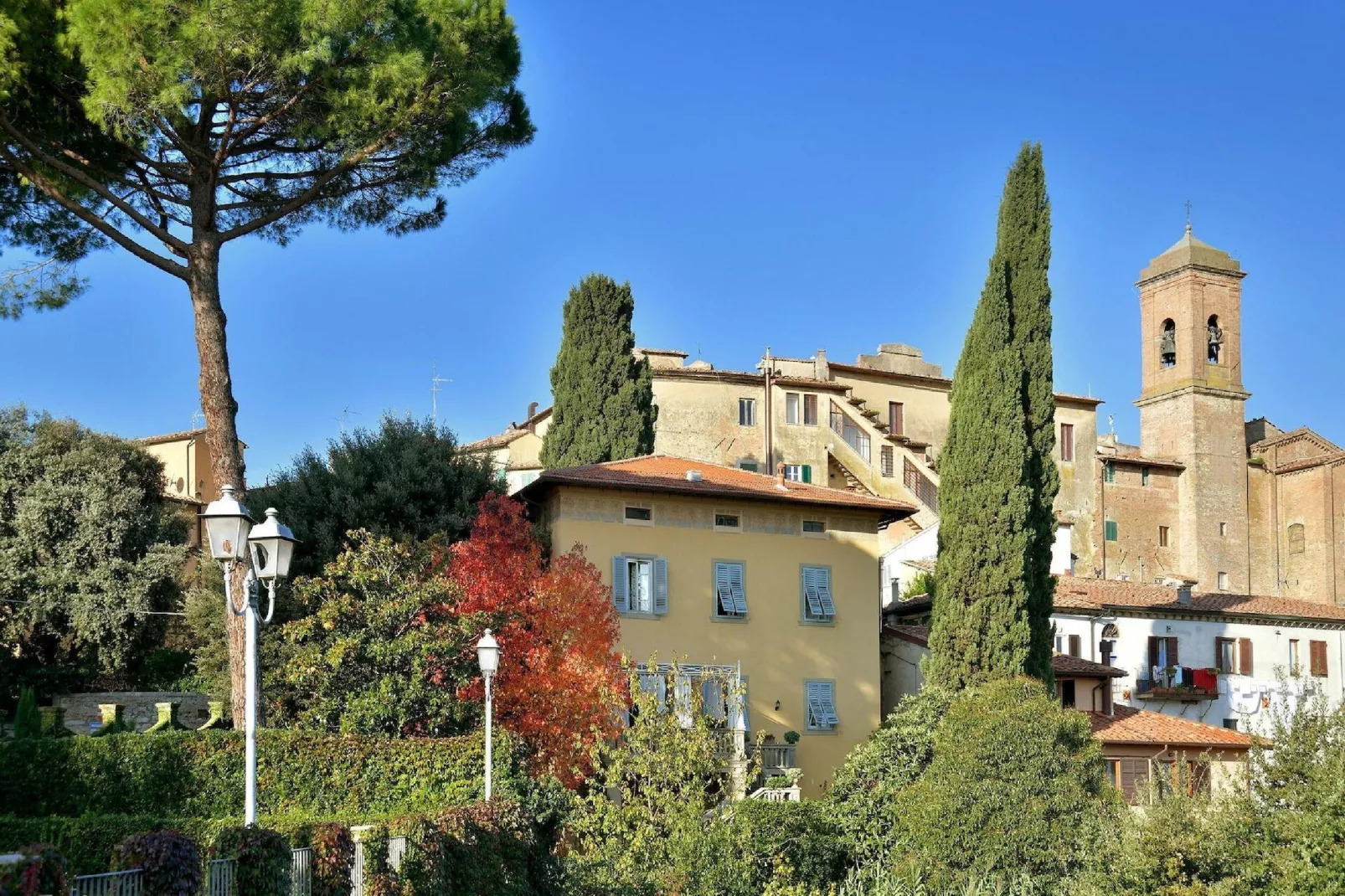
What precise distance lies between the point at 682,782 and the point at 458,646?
185 inches

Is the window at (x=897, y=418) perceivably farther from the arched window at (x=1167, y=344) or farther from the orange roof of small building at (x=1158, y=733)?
the orange roof of small building at (x=1158, y=733)

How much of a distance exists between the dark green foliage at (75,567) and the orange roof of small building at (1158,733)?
2123 centimetres

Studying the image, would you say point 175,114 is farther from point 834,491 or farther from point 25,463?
point 834,491

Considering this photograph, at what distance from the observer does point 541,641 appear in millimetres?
27891

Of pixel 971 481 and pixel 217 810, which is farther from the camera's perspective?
pixel 971 481

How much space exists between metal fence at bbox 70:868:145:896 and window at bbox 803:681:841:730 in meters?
21.7

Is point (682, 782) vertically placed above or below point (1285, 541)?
below

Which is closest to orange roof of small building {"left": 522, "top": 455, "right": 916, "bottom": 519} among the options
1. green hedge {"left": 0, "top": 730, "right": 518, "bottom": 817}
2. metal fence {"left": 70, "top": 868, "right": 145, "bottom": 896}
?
green hedge {"left": 0, "top": 730, "right": 518, "bottom": 817}

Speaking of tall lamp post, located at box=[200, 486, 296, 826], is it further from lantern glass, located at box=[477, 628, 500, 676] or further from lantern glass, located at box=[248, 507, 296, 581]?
lantern glass, located at box=[477, 628, 500, 676]

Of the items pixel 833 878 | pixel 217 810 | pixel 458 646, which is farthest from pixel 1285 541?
pixel 217 810

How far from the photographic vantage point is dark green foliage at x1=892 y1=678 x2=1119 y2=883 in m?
25.2

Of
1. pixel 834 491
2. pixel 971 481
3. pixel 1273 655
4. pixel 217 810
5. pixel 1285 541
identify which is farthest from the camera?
pixel 1285 541

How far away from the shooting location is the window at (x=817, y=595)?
108 ft

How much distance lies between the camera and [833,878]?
2642 cm
